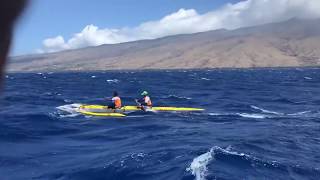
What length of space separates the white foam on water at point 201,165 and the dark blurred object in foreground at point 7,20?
17161mm

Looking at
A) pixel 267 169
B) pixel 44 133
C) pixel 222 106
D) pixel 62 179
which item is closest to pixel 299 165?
pixel 267 169

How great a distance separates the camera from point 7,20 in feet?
4.73

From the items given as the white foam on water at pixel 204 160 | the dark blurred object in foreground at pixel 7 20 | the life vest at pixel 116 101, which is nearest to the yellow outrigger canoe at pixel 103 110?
the life vest at pixel 116 101

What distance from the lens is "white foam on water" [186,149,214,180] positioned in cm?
1874

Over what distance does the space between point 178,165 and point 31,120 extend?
1929cm

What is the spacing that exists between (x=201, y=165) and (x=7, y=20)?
19.3m

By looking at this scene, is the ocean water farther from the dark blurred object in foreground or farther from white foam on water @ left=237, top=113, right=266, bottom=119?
the dark blurred object in foreground

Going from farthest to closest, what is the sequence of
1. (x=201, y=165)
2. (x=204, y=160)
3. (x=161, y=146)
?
1. (x=161, y=146)
2. (x=204, y=160)
3. (x=201, y=165)

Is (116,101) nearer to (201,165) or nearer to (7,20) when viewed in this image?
(201,165)

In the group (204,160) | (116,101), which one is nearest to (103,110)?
(116,101)

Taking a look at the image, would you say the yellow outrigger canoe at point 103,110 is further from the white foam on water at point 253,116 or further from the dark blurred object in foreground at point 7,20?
the dark blurred object in foreground at point 7,20

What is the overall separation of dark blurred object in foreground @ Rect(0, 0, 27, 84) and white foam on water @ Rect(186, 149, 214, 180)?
17.2m

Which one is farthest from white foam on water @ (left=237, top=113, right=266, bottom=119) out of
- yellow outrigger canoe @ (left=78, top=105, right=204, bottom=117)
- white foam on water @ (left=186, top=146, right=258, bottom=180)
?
white foam on water @ (left=186, top=146, right=258, bottom=180)

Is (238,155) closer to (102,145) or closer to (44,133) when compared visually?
(102,145)
